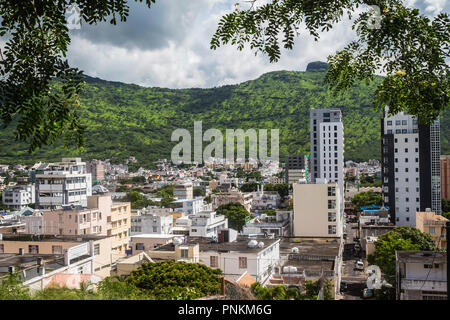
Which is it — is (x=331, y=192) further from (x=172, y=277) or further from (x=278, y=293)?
(x=278, y=293)

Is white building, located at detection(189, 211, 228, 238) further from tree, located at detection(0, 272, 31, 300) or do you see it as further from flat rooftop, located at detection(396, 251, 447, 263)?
tree, located at detection(0, 272, 31, 300)

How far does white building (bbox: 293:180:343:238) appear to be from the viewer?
82.3 ft

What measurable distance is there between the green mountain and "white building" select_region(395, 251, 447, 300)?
4305 cm

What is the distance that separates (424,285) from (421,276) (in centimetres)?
82

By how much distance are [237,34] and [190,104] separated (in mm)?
76490

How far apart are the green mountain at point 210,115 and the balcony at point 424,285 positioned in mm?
43864

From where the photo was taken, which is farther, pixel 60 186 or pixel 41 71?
pixel 60 186

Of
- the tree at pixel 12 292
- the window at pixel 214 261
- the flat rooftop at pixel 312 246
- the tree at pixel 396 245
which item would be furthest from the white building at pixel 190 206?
the tree at pixel 12 292

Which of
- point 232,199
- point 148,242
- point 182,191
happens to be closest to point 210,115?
point 182,191

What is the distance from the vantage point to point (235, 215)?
3791cm

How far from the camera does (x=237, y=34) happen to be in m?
3.64

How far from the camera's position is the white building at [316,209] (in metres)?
25.1

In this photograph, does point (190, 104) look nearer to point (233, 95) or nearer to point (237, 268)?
point (233, 95)
